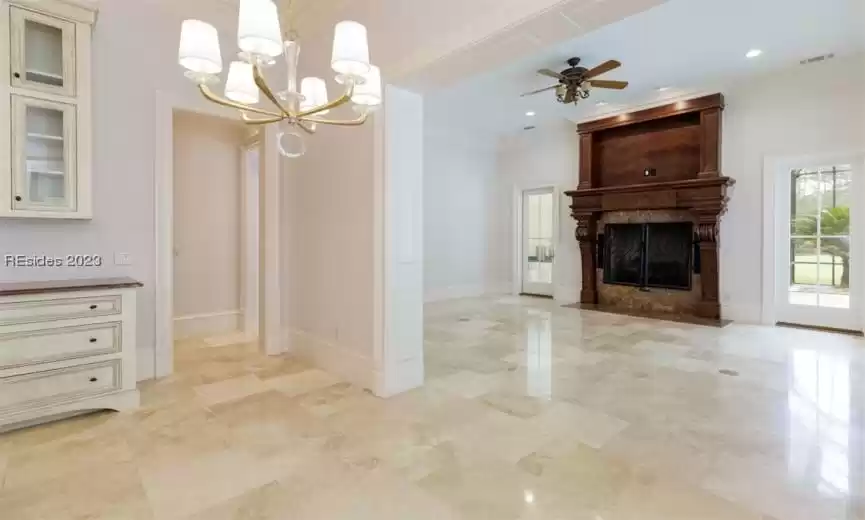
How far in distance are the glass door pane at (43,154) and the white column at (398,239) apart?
2141mm

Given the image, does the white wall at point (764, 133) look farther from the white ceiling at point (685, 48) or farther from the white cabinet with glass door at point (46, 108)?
the white cabinet with glass door at point (46, 108)

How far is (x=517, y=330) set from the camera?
18.3ft

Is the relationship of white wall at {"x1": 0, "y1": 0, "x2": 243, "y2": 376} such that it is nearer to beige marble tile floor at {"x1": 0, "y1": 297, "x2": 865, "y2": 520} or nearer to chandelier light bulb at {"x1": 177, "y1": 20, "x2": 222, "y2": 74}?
beige marble tile floor at {"x1": 0, "y1": 297, "x2": 865, "y2": 520}

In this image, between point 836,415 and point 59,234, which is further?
point 59,234

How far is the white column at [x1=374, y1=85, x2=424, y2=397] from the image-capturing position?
10.6 ft

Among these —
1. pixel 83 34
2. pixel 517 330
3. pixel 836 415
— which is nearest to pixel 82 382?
pixel 83 34

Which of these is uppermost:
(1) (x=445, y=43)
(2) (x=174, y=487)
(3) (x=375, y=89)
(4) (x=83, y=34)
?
(4) (x=83, y=34)

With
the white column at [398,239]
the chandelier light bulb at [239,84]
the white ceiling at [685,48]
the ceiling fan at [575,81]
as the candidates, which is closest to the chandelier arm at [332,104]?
the chandelier light bulb at [239,84]

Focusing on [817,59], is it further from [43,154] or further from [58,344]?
[58,344]

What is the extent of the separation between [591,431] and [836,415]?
63.6 inches

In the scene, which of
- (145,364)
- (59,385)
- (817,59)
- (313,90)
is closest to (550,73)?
(313,90)

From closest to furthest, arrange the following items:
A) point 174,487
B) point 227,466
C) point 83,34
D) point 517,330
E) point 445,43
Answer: point 174,487 → point 227,466 → point 445,43 → point 83,34 → point 517,330

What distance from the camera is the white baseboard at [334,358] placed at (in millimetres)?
3426

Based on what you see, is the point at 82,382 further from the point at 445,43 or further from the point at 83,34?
the point at 445,43
